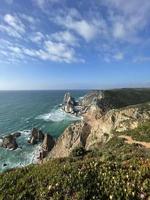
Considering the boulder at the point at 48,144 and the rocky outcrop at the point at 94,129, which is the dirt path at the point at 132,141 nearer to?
the rocky outcrop at the point at 94,129

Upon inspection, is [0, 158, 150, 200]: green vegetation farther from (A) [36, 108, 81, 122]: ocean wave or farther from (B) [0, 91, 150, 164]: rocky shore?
(A) [36, 108, 81, 122]: ocean wave

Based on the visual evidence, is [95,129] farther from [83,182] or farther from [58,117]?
[58,117]

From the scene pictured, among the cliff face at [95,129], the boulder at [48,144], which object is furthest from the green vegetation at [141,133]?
the boulder at [48,144]

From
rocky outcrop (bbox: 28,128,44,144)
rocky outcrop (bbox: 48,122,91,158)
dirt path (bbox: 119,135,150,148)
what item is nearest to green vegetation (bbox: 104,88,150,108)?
rocky outcrop (bbox: 28,128,44,144)

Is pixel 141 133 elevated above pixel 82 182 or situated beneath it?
situated beneath

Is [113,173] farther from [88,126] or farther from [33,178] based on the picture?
[88,126]

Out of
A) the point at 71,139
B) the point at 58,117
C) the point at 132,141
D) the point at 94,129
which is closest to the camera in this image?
the point at 132,141

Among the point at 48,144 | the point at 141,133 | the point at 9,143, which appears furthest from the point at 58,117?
the point at 141,133

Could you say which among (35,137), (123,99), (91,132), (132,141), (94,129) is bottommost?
(35,137)

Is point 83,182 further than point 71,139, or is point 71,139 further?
point 71,139
